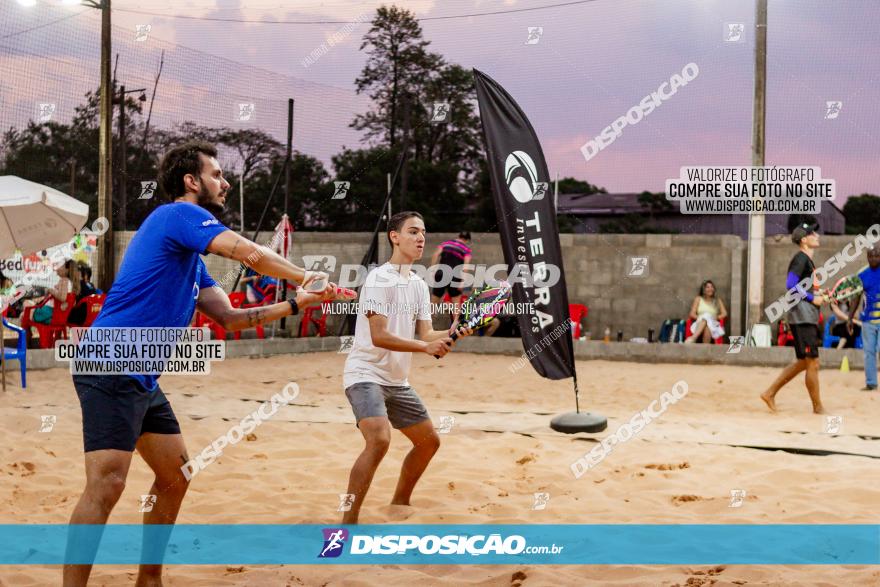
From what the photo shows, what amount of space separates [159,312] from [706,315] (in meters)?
11.7

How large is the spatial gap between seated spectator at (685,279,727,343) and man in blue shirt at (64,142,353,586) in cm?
1109

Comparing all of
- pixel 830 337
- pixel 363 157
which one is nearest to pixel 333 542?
pixel 830 337

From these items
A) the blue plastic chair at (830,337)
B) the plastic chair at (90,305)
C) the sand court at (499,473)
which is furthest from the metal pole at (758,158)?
the plastic chair at (90,305)

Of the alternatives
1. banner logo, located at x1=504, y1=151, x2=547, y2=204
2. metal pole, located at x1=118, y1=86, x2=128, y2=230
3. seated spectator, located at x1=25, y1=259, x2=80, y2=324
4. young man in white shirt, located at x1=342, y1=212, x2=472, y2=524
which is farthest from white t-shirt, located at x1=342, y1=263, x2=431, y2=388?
metal pole, located at x1=118, y1=86, x2=128, y2=230

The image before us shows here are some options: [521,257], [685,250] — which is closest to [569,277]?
[685,250]

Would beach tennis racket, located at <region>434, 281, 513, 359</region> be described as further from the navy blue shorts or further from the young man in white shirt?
the navy blue shorts

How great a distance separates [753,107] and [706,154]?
1517 mm

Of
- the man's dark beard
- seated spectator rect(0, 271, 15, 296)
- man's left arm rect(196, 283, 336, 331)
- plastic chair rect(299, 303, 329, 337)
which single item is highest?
the man's dark beard

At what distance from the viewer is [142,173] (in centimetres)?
1516

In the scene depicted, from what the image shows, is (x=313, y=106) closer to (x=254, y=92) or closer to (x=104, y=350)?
(x=254, y=92)

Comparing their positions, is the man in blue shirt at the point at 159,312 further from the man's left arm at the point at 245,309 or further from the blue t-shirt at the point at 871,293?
the blue t-shirt at the point at 871,293

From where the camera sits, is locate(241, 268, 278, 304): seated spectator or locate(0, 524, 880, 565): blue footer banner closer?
locate(0, 524, 880, 565): blue footer banner

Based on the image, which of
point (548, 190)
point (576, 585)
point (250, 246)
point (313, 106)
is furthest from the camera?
point (313, 106)

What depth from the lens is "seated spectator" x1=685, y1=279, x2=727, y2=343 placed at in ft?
43.9
